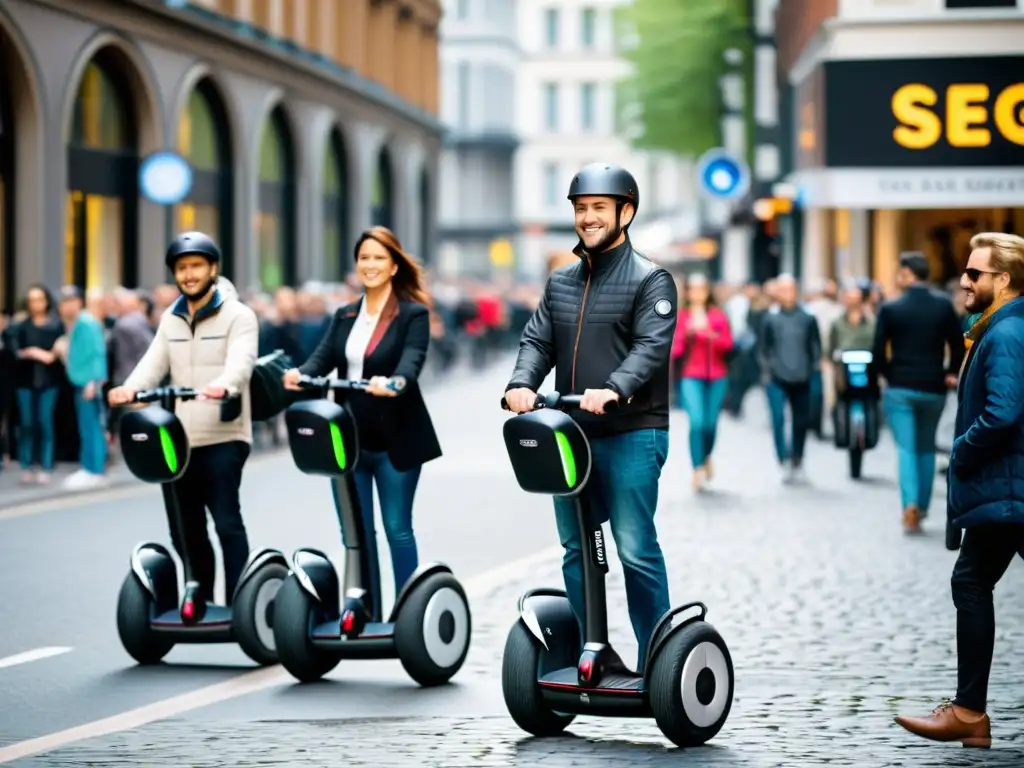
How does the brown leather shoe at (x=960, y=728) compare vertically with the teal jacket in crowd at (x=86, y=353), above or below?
below

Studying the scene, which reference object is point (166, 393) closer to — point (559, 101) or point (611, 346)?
point (611, 346)

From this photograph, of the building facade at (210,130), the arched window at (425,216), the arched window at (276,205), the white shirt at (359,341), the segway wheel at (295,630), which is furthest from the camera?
the arched window at (425,216)

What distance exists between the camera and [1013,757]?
708 centimetres

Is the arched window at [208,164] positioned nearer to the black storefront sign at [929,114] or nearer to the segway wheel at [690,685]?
the black storefront sign at [929,114]

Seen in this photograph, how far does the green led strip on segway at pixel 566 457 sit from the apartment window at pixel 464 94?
89.1 m

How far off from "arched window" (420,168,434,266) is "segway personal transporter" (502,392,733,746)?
47.2 m

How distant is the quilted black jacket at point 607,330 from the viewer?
7258mm

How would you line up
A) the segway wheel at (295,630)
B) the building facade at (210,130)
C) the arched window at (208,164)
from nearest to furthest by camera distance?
1. the segway wheel at (295,630)
2. the building facade at (210,130)
3. the arched window at (208,164)

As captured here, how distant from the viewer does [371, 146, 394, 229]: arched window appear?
1940 inches

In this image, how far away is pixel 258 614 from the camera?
29.3 feet

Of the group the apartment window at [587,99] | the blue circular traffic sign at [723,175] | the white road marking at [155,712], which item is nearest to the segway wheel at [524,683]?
the white road marking at [155,712]

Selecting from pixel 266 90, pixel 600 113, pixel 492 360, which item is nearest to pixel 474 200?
pixel 600 113

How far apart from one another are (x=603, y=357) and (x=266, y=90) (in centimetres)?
3072

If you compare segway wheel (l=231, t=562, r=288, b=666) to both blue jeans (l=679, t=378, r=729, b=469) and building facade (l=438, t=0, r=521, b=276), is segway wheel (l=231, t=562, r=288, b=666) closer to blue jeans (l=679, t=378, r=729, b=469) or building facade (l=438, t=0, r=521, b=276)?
blue jeans (l=679, t=378, r=729, b=469)
